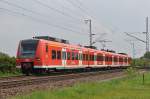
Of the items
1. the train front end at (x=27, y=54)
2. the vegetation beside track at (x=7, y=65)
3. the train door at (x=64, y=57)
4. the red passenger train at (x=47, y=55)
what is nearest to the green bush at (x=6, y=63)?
the vegetation beside track at (x=7, y=65)

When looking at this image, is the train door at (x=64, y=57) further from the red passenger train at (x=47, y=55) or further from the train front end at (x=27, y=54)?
the train front end at (x=27, y=54)

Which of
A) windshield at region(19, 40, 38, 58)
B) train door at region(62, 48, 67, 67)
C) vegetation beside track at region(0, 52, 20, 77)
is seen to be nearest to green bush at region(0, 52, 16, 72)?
vegetation beside track at region(0, 52, 20, 77)

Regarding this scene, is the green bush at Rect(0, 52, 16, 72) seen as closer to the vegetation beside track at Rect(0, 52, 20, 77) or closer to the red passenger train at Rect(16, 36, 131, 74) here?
the vegetation beside track at Rect(0, 52, 20, 77)

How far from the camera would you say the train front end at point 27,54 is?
3381 cm

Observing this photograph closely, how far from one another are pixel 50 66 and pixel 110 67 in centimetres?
2808

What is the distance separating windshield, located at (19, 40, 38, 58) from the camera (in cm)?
3394

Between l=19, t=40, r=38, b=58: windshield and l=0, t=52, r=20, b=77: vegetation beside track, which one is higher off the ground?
l=19, t=40, r=38, b=58: windshield

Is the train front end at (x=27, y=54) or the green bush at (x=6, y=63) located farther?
the green bush at (x=6, y=63)

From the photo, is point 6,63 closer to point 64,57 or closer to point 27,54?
point 27,54

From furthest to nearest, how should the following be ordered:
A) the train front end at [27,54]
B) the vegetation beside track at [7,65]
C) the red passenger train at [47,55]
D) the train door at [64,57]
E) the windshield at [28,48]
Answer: the train door at [64,57]
the vegetation beside track at [7,65]
the windshield at [28,48]
the train front end at [27,54]
the red passenger train at [47,55]

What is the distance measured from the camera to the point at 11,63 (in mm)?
38188

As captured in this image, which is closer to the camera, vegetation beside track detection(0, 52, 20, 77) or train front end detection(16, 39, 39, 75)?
train front end detection(16, 39, 39, 75)

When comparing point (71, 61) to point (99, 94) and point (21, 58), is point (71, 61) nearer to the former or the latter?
point (21, 58)

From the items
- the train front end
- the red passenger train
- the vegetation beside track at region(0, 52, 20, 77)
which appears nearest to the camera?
the red passenger train
